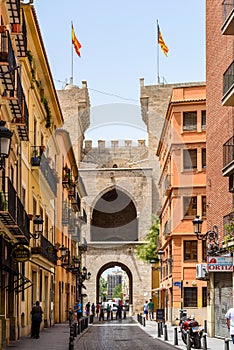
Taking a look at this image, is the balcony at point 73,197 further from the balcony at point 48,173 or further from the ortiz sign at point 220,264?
the ortiz sign at point 220,264

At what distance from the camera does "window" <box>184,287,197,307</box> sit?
139 ft

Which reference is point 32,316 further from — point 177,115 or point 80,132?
point 80,132

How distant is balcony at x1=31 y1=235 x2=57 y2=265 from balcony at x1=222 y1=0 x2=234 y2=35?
10594 millimetres

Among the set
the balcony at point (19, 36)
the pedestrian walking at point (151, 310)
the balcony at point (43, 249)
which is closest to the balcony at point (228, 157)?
the balcony at point (19, 36)

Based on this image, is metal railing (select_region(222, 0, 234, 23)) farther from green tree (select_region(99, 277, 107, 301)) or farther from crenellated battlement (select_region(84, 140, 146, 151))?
green tree (select_region(99, 277, 107, 301))

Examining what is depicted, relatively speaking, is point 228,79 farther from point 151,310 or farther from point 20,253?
point 151,310

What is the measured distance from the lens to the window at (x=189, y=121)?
43.0 meters

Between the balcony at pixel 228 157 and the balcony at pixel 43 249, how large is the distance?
7.93 m

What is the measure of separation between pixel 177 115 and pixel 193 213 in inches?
218

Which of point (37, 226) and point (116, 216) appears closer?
point (37, 226)

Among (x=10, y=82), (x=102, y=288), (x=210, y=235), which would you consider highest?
(x=10, y=82)

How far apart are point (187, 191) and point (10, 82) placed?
83.9 feet

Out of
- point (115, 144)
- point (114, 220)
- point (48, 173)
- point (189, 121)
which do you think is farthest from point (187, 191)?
point (115, 144)

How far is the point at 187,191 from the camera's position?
1720 inches
